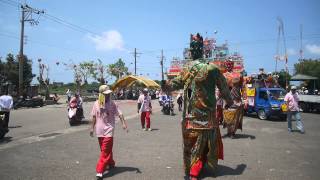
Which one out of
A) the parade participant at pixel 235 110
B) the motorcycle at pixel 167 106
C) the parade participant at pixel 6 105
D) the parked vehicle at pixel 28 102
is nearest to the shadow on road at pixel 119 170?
the parade participant at pixel 235 110

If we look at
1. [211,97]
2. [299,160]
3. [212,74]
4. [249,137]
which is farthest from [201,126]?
[249,137]

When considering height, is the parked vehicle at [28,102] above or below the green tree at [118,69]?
below

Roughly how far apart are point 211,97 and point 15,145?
22.0ft

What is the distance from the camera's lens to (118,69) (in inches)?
2975

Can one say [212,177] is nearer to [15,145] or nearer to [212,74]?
[212,74]

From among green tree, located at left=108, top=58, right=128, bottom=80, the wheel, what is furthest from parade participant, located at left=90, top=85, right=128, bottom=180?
green tree, located at left=108, top=58, right=128, bottom=80

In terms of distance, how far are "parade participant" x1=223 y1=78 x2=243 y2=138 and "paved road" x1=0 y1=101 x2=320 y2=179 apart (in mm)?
395

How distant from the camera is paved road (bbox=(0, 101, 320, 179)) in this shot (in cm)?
684

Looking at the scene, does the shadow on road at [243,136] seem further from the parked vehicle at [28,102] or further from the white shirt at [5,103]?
the parked vehicle at [28,102]

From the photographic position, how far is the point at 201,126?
20.6ft

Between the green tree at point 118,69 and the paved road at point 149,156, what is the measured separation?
59.8 meters

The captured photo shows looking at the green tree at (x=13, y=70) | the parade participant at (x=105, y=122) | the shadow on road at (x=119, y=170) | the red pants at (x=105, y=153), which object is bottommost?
the shadow on road at (x=119, y=170)

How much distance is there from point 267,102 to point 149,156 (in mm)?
12482

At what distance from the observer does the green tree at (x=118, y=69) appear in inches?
2852
